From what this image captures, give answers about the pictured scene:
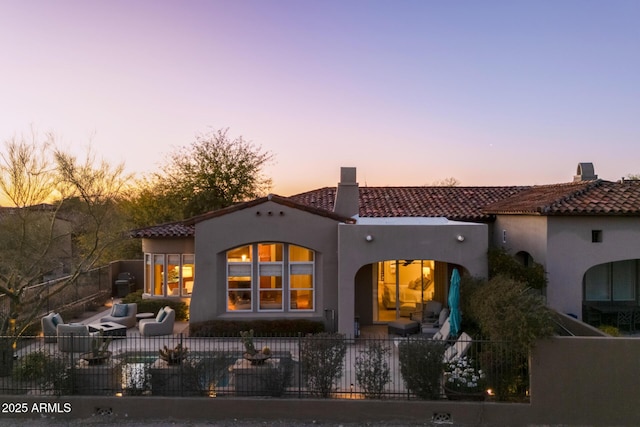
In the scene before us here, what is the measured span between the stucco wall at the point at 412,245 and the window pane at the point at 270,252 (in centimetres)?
272

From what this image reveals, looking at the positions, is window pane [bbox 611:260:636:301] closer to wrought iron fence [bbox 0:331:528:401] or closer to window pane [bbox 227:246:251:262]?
wrought iron fence [bbox 0:331:528:401]

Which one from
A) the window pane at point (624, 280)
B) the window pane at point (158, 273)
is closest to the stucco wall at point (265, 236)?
the window pane at point (158, 273)

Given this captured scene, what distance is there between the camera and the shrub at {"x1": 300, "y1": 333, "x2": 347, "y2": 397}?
1016 centimetres

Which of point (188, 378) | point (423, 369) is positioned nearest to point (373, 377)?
point (423, 369)

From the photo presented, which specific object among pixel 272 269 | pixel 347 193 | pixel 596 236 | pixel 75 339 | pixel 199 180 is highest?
pixel 199 180

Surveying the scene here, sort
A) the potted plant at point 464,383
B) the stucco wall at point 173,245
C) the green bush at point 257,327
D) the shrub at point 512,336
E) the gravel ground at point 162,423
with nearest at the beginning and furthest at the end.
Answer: the shrub at point 512,336, the gravel ground at point 162,423, the potted plant at point 464,383, the green bush at point 257,327, the stucco wall at point 173,245

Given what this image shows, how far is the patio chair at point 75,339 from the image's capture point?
1194 centimetres

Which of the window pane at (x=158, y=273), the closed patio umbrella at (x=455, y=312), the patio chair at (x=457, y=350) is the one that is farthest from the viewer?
the window pane at (x=158, y=273)

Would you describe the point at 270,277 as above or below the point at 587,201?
below

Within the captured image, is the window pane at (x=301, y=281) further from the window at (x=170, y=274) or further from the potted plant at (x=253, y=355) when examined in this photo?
the potted plant at (x=253, y=355)

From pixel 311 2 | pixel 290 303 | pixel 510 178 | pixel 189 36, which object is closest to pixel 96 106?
pixel 189 36

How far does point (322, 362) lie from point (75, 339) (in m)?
8.17

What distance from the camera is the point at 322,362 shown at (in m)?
10.2

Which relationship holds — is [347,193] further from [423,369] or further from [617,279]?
[617,279]
